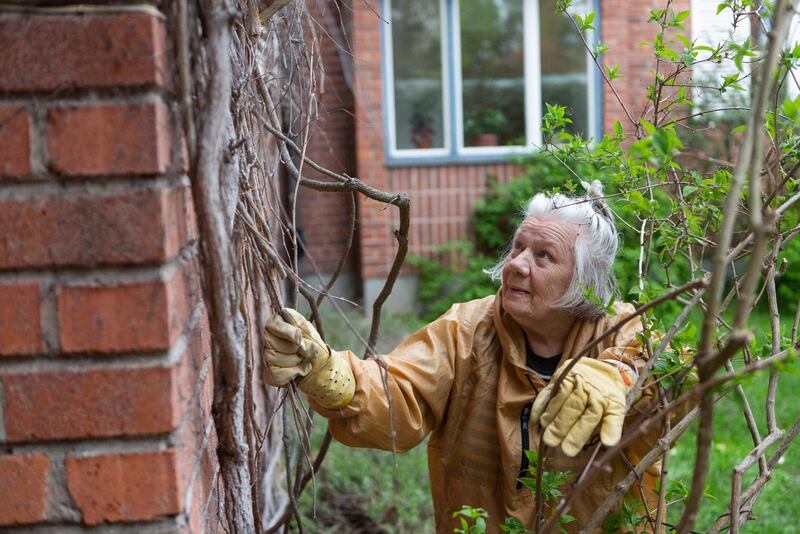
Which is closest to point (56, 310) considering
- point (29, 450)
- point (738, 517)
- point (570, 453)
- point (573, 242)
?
point (29, 450)

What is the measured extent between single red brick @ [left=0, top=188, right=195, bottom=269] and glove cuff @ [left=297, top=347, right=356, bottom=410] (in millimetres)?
881

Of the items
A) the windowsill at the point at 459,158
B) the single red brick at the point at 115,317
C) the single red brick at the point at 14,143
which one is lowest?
the single red brick at the point at 115,317

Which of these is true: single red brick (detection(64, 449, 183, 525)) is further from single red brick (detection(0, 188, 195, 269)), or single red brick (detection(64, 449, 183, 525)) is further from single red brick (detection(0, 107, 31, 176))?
single red brick (detection(0, 107, 31, 176))

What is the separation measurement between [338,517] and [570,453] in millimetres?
2318

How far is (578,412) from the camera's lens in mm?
1841

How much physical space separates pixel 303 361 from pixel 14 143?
922 mm

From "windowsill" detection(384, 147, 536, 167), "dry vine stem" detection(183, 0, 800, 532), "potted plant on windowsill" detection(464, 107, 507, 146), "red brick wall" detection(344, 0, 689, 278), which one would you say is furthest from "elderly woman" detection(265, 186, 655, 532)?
"potted plant on windowsill" detection(464, 107, 507, 146)

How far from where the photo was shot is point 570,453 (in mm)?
1796

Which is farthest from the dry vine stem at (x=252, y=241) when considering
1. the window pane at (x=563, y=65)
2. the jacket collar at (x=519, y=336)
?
the window pane at (x=563, y=65)

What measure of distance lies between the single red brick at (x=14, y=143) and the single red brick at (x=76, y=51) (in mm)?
32

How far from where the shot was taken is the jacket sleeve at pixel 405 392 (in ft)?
6.88

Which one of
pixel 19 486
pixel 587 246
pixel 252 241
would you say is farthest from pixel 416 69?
pixel 19 486

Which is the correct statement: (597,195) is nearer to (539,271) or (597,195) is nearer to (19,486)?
(539,271)

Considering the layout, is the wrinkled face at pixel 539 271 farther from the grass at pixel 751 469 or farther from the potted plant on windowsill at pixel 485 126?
the potted plant on windowsill at pixel 485 126
